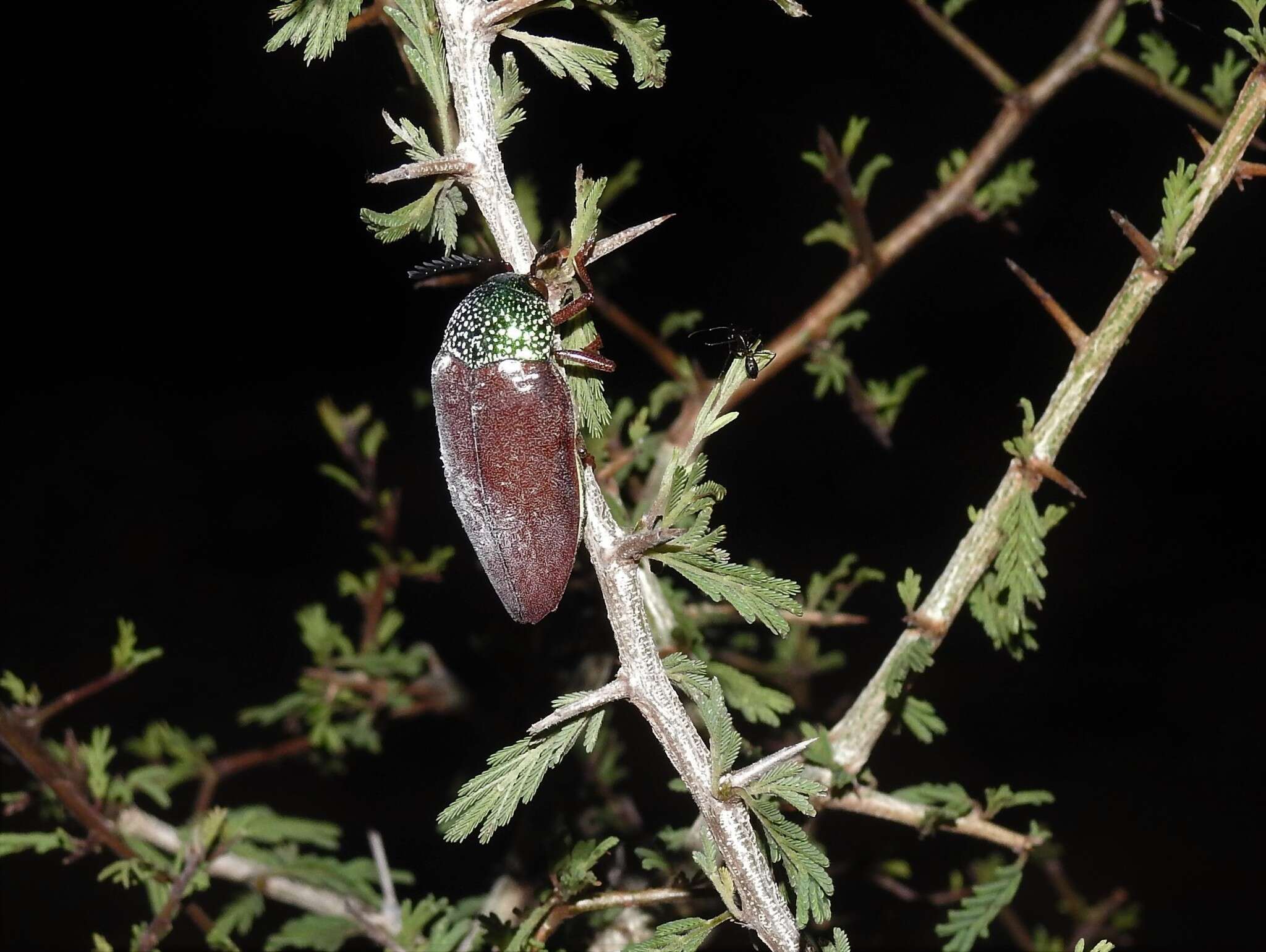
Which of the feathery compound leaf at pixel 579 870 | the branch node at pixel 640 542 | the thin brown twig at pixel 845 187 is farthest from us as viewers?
the thin brown twig at pixel 845 187

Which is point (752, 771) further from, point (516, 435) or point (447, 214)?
point (447, 214)

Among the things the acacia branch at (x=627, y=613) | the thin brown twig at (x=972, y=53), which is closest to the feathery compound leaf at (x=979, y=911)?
the acacia branch at (x=627, y=613)

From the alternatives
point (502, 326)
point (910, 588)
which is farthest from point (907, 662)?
point (502, 326)

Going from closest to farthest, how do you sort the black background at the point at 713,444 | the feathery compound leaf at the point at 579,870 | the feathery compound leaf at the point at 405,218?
1. the feathery compound leaf at the point at 405,218
2. the feathery compound leaf at the point at 579,870
3. the black background at the point at 713,444

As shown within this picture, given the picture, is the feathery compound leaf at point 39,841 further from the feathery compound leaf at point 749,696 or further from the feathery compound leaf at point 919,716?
the feathery compound leaf at point 919,716

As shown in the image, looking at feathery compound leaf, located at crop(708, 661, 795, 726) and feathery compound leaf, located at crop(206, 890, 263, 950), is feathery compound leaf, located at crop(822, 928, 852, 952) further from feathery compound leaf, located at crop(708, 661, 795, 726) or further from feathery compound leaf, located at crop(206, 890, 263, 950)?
feathery compound leaf, located at crop(206, 890, 263, 950)

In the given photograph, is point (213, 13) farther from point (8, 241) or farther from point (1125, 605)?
point (1125, 605)

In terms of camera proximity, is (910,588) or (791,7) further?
(910,588)

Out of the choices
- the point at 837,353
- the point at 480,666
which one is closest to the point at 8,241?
the point at 480,666
